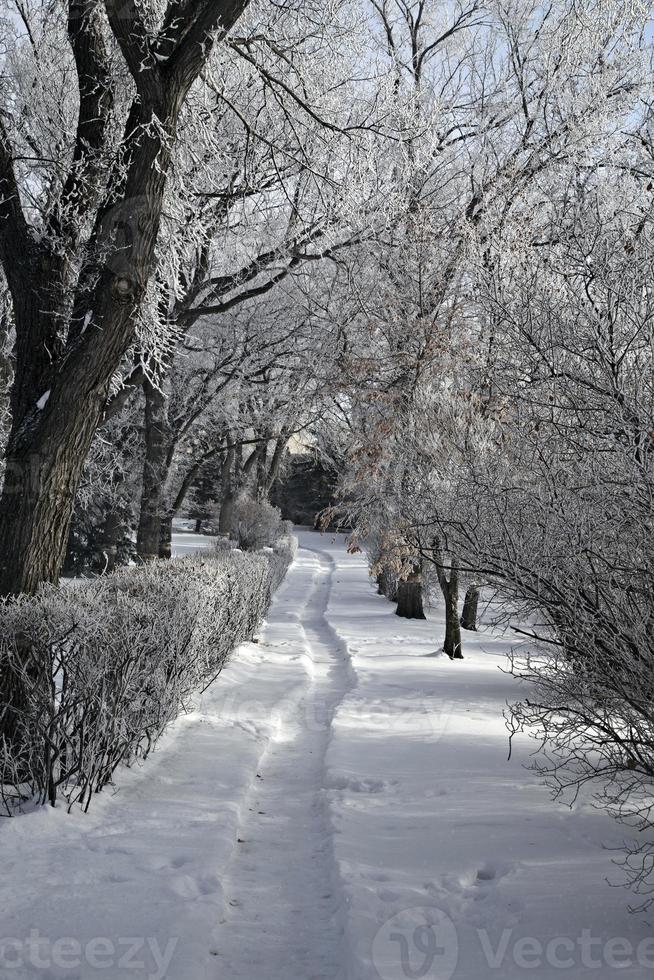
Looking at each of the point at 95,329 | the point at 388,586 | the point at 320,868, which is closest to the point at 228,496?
the point at 388,586

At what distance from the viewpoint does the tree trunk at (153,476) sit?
1176cm

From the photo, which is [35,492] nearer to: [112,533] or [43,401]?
[43,401]

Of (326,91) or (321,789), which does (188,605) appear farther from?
(326,91)

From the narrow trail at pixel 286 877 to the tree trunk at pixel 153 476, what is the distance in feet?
18.8

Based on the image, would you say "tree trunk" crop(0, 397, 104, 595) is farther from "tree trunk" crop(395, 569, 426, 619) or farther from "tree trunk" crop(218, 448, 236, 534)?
"tree trunk" crop(218, 448, 236, 534)

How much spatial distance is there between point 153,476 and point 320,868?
882 cm

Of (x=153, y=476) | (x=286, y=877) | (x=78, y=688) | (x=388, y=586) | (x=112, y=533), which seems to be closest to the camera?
(x=286, y=877)

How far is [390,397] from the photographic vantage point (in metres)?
9.60

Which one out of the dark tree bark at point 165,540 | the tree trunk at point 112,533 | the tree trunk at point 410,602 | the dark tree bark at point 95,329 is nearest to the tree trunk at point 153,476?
the dark tree bark at point 165,540

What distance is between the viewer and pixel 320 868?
3.80 meters

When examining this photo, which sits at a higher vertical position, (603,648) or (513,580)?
(513,580)

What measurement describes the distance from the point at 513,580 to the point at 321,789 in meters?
2.09

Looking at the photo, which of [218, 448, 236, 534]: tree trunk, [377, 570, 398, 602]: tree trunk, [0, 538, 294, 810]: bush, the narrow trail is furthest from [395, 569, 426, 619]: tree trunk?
[0, 538, 294, 810]: bush

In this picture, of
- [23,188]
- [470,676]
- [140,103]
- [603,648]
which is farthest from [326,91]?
[470,676]
